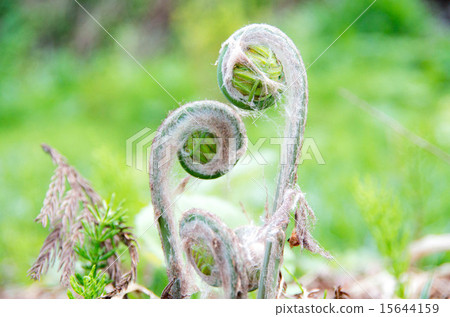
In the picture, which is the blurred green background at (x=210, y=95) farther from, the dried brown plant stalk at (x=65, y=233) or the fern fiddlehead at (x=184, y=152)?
the dried brown plant stalk at (x=65, y=233)

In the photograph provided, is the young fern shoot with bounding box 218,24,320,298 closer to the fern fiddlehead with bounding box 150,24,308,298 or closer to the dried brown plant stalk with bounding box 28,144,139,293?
the fern fiddlehead with bounding box 150,24,308,298

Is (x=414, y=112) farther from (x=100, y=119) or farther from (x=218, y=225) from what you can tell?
(x=218, y=225)

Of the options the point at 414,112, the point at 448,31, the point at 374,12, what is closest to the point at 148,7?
the point at 374,12

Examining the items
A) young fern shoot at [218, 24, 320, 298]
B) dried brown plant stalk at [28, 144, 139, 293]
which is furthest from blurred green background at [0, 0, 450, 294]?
dried brown plant stalk at [28, 144, 139, 293]

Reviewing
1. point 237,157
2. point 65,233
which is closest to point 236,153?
point 237,157

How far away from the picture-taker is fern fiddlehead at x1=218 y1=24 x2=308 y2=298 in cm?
63

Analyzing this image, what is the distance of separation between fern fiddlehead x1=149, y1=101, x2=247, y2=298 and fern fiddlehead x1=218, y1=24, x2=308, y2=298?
0.11 feet

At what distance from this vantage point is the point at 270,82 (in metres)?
0.64

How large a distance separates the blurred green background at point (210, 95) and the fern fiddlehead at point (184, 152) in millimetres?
83

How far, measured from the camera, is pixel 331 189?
6.86 feet

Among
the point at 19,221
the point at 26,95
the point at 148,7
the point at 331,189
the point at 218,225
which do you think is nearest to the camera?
the point at 218,225

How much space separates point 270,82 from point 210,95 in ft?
1.60

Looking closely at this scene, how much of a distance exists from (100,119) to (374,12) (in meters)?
2.48
